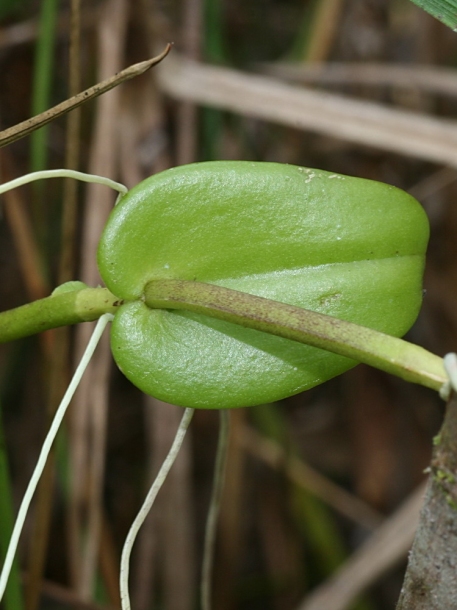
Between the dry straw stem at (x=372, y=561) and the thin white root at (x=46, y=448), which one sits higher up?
the thin white root at (x=46, y=448)

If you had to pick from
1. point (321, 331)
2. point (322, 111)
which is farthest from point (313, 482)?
point (321, 331)

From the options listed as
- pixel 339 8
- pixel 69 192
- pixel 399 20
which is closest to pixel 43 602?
pixel 69 192

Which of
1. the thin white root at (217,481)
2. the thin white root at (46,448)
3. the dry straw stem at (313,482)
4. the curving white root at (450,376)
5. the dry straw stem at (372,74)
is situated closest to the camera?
the curving white root at (450,376)

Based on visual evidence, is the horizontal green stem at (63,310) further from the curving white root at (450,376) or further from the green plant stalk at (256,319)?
the curving white root at (450,376)

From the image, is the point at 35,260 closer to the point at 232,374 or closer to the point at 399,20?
the point at 232,374

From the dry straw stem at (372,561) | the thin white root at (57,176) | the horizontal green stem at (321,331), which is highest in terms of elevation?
the thin white root at (57,176)

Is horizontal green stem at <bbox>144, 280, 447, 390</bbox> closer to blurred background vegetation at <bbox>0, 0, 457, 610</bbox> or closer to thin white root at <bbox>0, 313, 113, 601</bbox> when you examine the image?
thin white root at <bbox>0, 313, 113, 601</bbox>

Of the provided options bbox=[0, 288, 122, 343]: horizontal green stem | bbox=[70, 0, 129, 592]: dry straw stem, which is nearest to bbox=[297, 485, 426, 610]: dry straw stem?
bbox=[70, 0, 129, 592]: dry straw stem

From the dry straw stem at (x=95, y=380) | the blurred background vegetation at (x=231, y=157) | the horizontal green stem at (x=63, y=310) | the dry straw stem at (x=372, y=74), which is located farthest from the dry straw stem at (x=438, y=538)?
the dry straw stem at (x=372, y=74)
